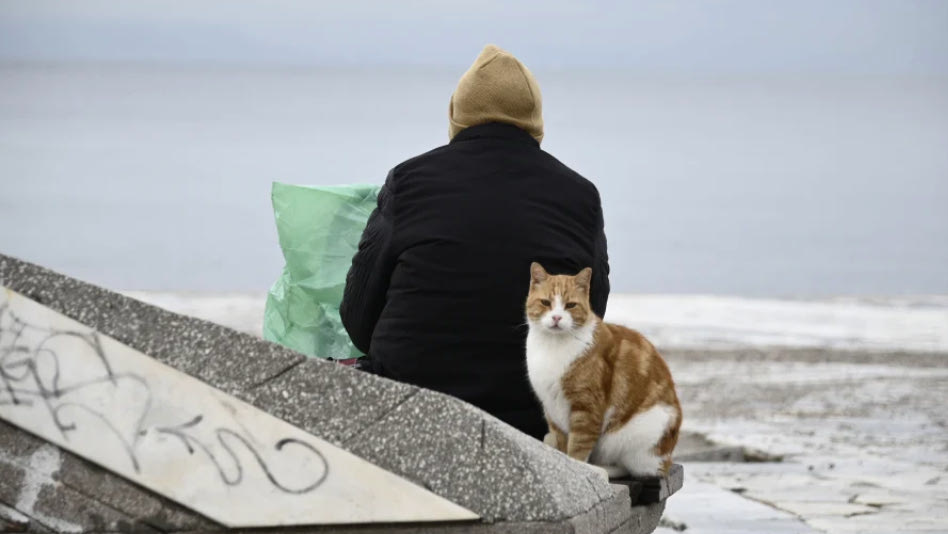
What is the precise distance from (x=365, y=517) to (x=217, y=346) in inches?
20.5

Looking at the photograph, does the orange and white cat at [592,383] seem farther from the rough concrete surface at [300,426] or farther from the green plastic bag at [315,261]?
the green plastic bag at [315,261]

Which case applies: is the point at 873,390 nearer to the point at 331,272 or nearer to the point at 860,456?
the point at 860,456

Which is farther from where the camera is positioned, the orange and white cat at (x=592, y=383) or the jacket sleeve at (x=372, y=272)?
the jacket sleeve at (x=372, y=272)

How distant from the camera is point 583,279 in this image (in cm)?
428

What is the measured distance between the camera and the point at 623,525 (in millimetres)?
4012

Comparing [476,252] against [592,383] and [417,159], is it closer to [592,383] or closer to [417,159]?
[417,159]

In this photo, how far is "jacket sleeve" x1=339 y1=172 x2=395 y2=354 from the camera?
14.9 ft

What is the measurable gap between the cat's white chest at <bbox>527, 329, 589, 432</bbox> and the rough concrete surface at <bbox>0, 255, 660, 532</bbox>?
74cm

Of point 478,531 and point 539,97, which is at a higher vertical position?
point 539,97

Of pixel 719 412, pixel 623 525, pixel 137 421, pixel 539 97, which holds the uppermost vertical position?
pixel 539 97

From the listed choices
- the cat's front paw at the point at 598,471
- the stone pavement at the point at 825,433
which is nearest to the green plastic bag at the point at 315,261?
the cat's front paw at the point at 598,471

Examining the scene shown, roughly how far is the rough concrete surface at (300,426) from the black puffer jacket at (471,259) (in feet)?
3.04

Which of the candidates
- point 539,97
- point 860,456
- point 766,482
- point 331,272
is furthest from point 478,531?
point 860,456

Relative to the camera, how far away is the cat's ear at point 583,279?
4268 mm
